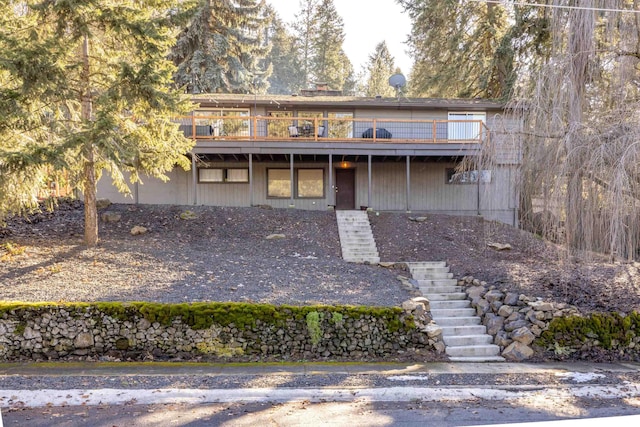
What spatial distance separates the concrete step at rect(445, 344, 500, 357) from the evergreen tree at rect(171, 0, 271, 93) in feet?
64.7

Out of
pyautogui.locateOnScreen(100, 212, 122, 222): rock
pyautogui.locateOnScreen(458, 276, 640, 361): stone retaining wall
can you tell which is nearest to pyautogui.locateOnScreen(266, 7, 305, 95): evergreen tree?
pyautogui.locateOnScreen(100, 212, 122, 222): rock

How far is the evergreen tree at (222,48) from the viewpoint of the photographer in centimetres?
2392

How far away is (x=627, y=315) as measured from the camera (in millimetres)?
8000

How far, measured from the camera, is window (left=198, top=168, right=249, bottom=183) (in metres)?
17.6

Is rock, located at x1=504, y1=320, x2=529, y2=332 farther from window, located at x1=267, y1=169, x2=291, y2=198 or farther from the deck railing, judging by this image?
window, located at x1=267, y1=169, x2=291, y2=198

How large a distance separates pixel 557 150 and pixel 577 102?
1261 millimetres

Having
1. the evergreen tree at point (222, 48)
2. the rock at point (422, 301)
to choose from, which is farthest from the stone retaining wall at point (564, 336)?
the evergreen tree at point (222, 48)

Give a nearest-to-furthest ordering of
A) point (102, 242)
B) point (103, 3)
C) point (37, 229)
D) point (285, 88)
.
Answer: point (103, 3)
point (102, 242)
point (37, 229)
point (285, 88)

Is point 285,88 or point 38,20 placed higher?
point 285,88

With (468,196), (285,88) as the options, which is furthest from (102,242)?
(285,88)

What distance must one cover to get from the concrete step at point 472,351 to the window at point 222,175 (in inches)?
471

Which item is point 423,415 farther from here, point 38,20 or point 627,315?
point 38,20

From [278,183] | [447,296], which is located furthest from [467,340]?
[278,183]

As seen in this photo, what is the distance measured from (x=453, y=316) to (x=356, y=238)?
4662 millimetres
